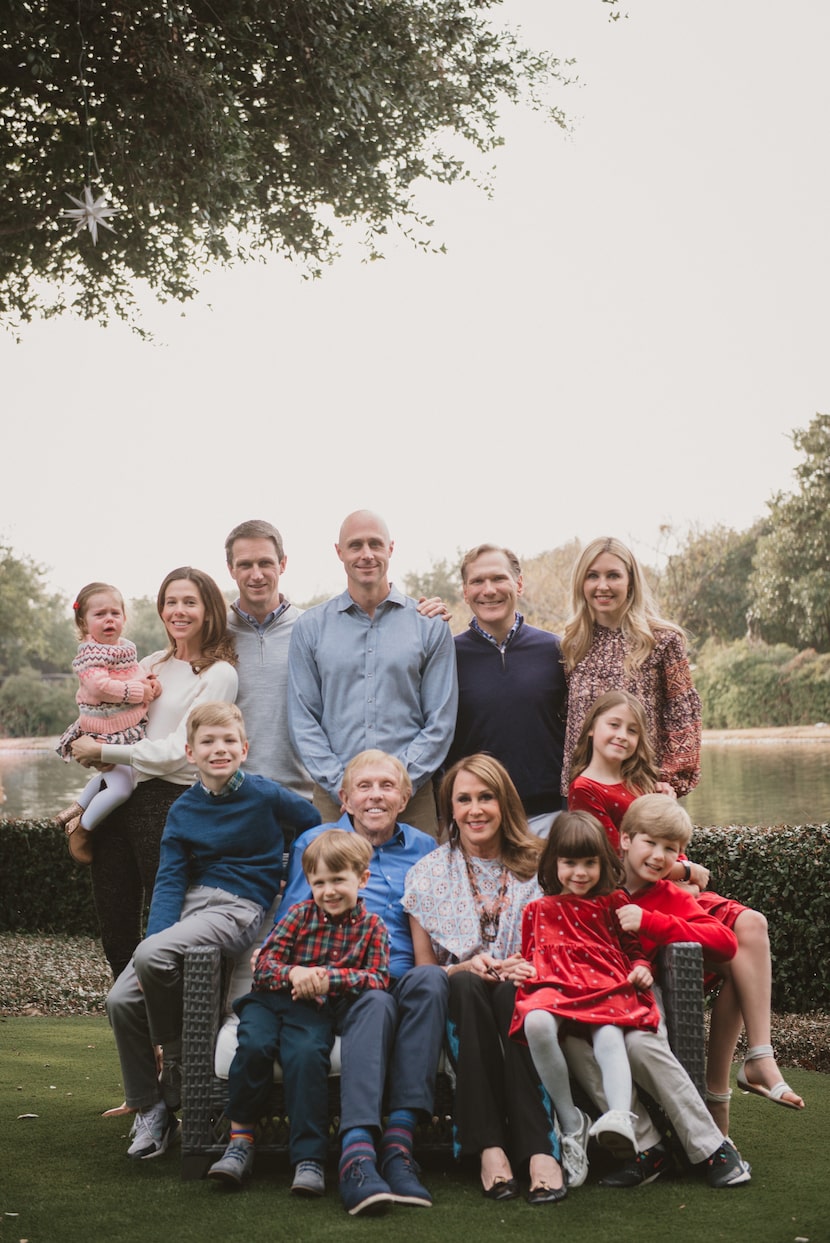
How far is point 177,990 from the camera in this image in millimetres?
Result: 3289

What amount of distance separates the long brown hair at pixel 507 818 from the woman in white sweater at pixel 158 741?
90cm

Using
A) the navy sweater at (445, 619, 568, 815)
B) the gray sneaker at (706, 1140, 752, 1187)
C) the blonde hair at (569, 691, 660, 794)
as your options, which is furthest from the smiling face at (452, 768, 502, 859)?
the gray sneaker at (706, 1140, 752, 1187)

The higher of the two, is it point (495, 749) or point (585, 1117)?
point (495, 749)

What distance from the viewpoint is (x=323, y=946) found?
3.17 meters

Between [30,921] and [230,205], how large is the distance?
18.4 ft

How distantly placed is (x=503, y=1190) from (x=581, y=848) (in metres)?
0.89

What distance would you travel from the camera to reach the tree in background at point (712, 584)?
76.7 ft

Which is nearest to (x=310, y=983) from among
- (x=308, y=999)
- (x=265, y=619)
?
(x=308, y=999)

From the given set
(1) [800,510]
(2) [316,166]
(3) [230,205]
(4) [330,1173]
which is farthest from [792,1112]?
(1) [800,510]

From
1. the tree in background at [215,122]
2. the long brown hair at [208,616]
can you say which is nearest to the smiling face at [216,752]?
the long brown hair at [208,616]

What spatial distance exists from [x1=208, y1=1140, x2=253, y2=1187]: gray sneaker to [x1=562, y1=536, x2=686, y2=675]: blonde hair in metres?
1.85

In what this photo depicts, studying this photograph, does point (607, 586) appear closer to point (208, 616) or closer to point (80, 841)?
point (208, 616)

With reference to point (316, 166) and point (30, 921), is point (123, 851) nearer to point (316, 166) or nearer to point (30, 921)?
point (30, 921)

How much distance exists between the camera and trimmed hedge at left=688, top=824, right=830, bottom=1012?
19.9ft
